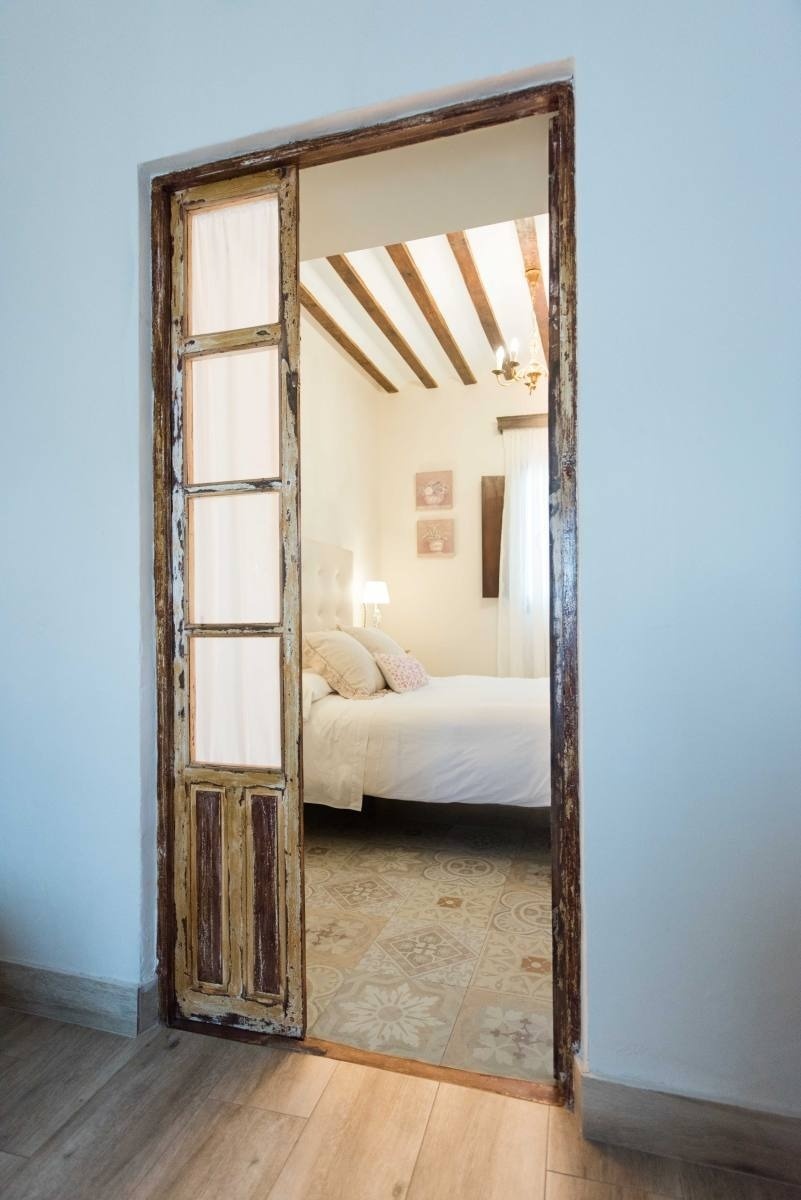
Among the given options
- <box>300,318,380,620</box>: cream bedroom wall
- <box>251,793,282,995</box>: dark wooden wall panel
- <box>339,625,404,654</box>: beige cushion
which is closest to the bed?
<box>339,625,404,654</box>: beige cushion

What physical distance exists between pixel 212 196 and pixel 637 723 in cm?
188

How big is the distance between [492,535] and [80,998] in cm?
481

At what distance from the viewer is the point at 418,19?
1686mm

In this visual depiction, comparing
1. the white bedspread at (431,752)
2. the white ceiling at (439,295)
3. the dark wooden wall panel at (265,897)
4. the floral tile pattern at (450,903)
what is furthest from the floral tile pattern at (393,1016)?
the white ceiling at (439,295)

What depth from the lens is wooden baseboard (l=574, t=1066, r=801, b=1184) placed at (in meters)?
1.42

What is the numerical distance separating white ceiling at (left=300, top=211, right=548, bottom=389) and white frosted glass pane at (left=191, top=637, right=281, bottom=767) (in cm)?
238

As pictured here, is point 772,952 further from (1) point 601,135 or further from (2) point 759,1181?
(1) point 601,135

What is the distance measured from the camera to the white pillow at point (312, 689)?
137 inches

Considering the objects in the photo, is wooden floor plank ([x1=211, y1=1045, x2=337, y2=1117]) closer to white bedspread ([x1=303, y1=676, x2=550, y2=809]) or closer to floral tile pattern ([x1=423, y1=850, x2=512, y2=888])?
floral tile pattern ([x1=423, y1=850, x2=512, y2=888])

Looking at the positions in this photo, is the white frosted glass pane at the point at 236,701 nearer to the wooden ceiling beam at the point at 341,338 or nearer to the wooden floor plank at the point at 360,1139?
the wooden floor plank at the point at 360,1139

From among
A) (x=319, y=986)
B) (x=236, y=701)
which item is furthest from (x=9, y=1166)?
(x=236, y=701)

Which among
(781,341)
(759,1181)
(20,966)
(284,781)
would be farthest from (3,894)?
(781,341)

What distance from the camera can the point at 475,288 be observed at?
442cm

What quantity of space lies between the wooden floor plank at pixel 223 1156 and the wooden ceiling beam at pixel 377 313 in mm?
3301
